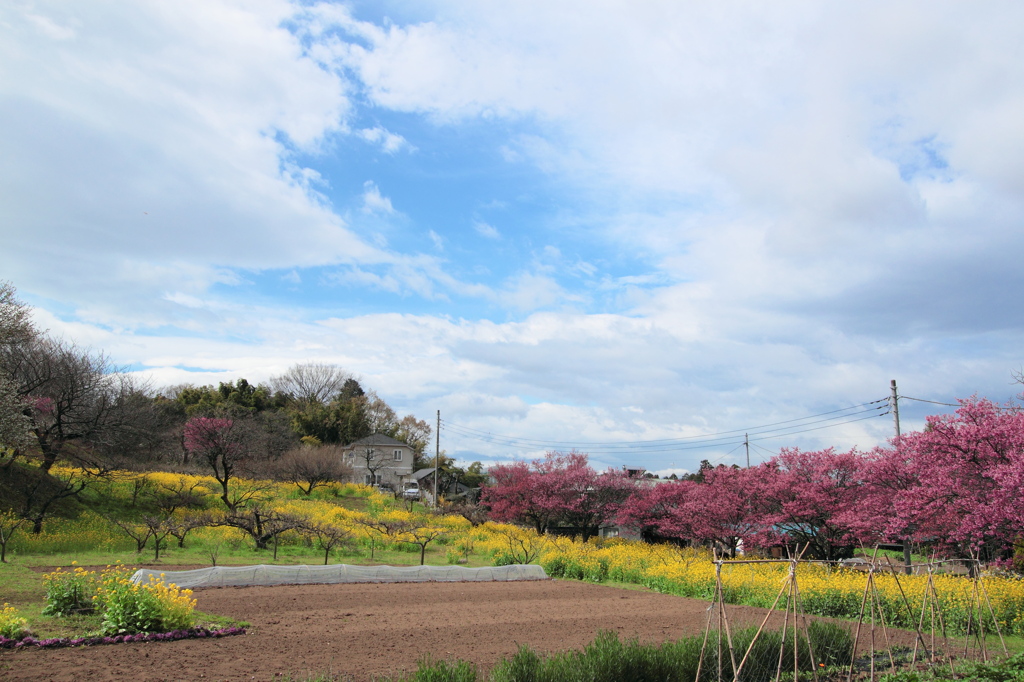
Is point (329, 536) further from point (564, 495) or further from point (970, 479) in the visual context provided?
point (970, 479)

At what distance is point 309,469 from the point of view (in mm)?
35406

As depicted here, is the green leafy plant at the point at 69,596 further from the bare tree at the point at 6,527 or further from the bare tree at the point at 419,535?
the bare tree at the point at 419,535

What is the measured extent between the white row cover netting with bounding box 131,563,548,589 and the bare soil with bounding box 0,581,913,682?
1.45ft

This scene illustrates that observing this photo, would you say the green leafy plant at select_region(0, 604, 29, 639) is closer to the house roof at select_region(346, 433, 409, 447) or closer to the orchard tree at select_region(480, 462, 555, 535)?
the orchard tree at select_region(480, 462, 555, 535)

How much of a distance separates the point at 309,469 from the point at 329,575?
21.8m

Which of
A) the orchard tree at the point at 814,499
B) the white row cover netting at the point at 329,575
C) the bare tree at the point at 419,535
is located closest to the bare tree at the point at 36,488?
the white row cover netting at the point at 329,575

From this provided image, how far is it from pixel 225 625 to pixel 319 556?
34.3 ft

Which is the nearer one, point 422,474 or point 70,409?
point 70,409

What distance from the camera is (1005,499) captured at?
1154 centimetres

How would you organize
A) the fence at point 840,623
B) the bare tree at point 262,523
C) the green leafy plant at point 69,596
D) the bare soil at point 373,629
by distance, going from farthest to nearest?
the bare tree at point 262,523
the green leafy plant at point 69,596
the fence at point 840,623
the bare soil at point 373,629

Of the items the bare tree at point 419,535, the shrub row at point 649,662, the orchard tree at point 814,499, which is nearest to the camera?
the shrub row at point 649,662

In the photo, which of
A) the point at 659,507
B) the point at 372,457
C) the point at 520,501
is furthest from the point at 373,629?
A: the point at 372,457

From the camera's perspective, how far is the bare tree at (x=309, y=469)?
3547 cm

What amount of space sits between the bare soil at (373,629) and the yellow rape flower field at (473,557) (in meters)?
1.29
